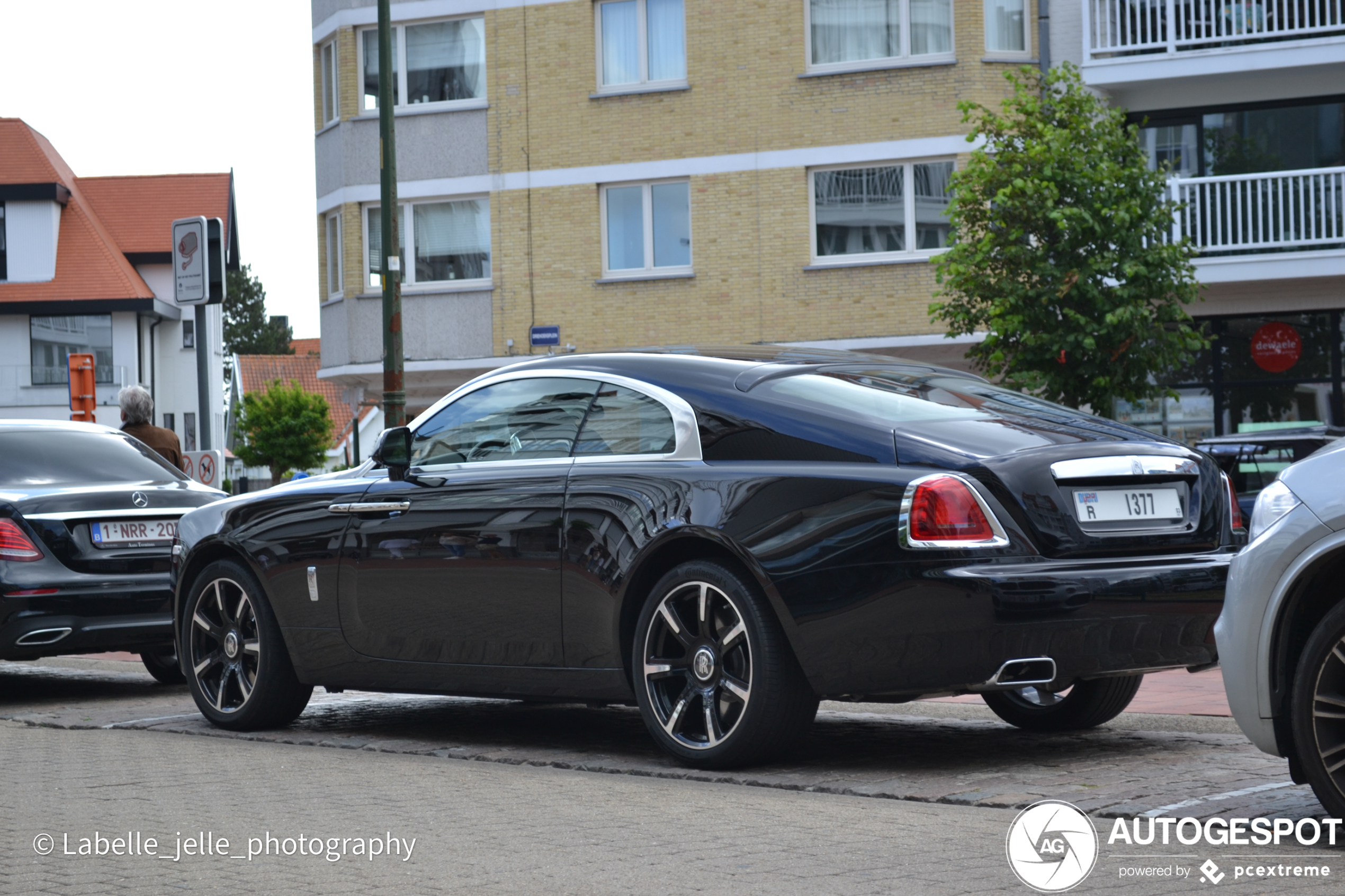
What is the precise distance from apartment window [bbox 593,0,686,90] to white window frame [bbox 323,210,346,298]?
5599 millimetres

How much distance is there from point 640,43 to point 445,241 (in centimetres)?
453

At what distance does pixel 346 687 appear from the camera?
7.61 meters

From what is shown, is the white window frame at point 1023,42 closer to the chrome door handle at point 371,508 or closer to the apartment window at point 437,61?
the apartment window at point 437,61

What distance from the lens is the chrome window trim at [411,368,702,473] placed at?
648 cm

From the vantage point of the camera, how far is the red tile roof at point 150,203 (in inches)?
2249

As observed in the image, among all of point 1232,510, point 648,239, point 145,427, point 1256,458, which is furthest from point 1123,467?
point 648,239

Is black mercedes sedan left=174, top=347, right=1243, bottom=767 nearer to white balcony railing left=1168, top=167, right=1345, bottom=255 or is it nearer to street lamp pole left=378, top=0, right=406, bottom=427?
street lamp pole left=378, top=0, right=406, bottom=427

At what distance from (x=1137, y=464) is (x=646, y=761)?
208 centimetres

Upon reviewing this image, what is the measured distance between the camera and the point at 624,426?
676 centimetres

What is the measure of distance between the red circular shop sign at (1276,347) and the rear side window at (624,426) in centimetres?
1936

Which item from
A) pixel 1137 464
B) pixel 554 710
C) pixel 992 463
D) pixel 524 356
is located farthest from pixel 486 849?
pixel 524 356

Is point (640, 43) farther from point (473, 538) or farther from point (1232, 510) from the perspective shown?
point (1232, 510)

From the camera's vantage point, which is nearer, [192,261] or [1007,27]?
[192,261]
